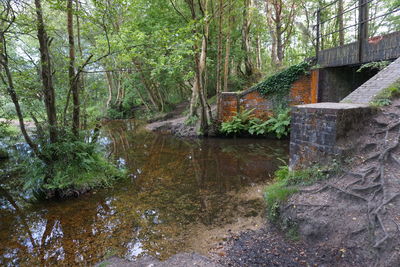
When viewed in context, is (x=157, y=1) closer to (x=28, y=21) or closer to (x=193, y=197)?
(x=28, y=21)

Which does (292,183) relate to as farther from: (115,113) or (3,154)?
(115,113)

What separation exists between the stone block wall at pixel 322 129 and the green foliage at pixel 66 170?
4.52m

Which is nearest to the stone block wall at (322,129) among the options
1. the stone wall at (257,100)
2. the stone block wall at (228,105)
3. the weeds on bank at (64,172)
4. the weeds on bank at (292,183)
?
the weeds on bank at (292,183)

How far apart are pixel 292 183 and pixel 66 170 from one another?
477cm

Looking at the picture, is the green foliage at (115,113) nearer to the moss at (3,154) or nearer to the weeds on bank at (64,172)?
the moss at (3,154)

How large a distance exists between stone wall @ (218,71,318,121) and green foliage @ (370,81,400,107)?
18.1 ft

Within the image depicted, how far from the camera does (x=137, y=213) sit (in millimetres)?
4582

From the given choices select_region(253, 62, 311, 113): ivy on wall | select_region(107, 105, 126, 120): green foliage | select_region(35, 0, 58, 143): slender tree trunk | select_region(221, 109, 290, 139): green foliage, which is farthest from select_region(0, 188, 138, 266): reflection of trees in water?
select_region(107, 105, 126, 120): green foliage

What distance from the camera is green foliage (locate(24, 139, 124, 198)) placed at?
5.29m

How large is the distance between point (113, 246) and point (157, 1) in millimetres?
12320

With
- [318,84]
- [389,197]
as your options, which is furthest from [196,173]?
[318,84]

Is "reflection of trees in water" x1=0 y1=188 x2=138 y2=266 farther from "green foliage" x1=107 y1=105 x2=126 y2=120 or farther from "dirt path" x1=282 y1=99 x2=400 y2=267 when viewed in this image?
"green foliage" x1=107 y1=105 x2=126 y2=120

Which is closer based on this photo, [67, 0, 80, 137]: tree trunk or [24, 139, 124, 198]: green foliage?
[24, 139, 124, 198]: green foliage

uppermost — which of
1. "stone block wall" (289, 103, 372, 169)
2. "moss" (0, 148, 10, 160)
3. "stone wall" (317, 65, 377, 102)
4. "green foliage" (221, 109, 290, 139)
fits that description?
"stone wall" (317, 65, 377, 102)
